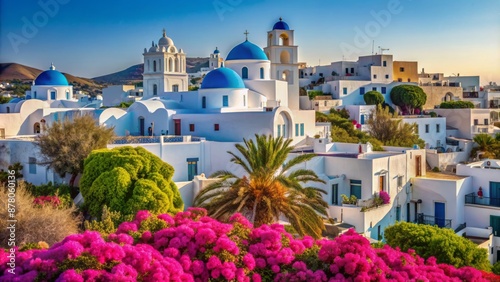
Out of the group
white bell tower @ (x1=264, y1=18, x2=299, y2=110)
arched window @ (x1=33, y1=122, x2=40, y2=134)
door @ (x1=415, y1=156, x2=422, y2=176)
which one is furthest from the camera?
white bell tower @ (x1=264, y1=18, x2=299, y2=110)

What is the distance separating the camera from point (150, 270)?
8883mm

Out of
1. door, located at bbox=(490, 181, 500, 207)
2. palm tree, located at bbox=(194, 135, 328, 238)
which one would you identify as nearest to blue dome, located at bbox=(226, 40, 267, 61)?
door, located at bbox=(490, 181, 500, 207)

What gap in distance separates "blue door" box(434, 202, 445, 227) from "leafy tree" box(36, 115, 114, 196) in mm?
13954

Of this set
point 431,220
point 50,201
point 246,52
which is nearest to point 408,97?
point 246,52

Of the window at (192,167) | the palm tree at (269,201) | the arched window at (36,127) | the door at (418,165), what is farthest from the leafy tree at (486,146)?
the arched window at (36,127)

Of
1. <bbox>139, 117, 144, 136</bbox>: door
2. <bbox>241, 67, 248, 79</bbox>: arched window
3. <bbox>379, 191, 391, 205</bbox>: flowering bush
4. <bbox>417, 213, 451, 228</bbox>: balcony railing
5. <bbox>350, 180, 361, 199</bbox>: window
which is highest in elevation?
<bbox>241, 67, 248, 79</bbox>: arched window

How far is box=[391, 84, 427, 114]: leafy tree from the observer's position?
50.2 metres

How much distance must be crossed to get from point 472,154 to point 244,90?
52.7 ft

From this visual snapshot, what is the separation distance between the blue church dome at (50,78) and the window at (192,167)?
19523 millimetres

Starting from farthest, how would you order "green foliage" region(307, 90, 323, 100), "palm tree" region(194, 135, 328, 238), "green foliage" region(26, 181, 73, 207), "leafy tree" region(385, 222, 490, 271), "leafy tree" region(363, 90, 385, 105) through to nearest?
1. "leafy tree" region(363, 90, 385, 105)
2. "green foliage" region(307, 90, 323, 100)
3. "green foliage" region(26, 181, 73, 207)
4. "leafy tree" region(385, 222, 490, 271)
5. "palm tree" region(194, 135, 328, 238)

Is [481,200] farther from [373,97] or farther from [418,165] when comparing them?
[373,97]

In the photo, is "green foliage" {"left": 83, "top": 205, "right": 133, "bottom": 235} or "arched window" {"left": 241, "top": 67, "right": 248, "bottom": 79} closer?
"green foliage" {"left": 83, "top": 205, "right": 133, "bottom": 235}

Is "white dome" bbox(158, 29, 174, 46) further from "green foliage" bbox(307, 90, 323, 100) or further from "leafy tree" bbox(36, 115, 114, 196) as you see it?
"leafy tree" bbox(36, 115, 114, 196)

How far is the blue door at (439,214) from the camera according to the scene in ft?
79.6
